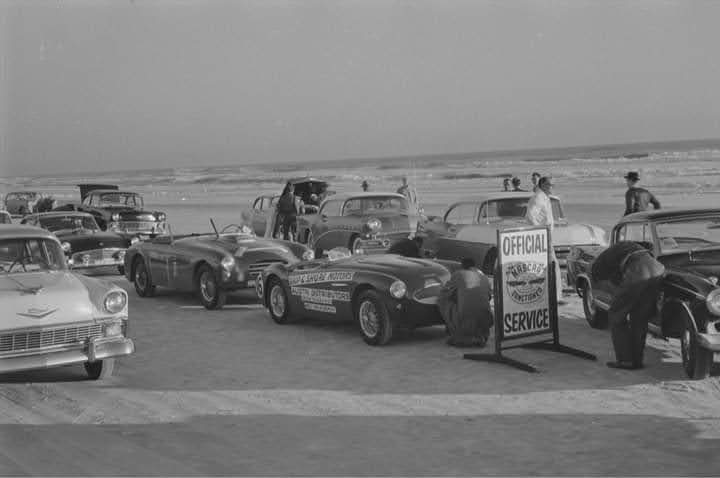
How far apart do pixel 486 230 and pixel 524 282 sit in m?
5.01

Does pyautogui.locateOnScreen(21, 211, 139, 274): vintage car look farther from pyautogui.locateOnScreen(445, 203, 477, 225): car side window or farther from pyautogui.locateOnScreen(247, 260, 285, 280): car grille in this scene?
pyautogui.locateOnScreen(445, 203, 477, 225): car side window

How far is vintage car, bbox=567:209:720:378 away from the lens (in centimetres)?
837

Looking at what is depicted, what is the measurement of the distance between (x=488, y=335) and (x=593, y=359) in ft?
4.63

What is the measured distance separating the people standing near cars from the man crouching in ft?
5.22

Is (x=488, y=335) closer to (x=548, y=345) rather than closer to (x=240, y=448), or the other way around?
(x=548, y=345)

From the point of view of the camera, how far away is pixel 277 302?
A: 1245 centimetres

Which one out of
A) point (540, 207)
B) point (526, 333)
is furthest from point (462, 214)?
point (526, 333)

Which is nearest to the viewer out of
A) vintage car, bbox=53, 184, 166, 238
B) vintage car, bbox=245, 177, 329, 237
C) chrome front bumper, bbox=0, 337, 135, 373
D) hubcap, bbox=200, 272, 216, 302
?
chrome front bumper, bbox=0, 337, 135, 373

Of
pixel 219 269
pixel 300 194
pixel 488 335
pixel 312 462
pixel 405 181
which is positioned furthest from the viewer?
pixel 300 194

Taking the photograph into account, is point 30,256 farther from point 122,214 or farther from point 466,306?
point 122,214

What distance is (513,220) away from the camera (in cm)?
1504

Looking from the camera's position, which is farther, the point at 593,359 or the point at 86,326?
the point at 593,359

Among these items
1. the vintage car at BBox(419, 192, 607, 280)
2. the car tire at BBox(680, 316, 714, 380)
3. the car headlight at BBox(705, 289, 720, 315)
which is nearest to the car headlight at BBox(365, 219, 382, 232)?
the vintage car at BBox(419, 192, 607, 280)

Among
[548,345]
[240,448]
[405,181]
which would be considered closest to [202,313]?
[548,345]
